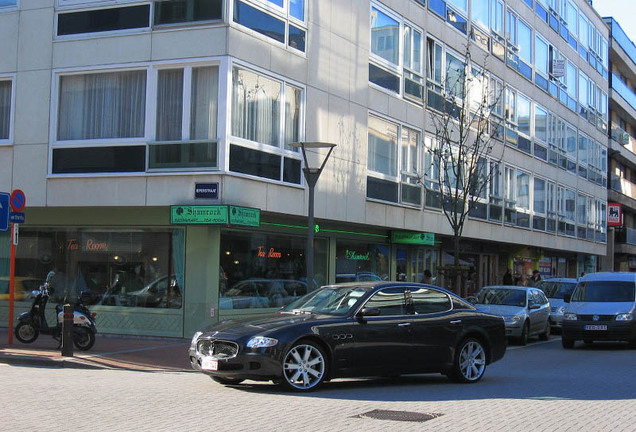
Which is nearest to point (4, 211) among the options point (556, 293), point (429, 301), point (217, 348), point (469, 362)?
point (217, 348)

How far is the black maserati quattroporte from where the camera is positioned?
1048 cm

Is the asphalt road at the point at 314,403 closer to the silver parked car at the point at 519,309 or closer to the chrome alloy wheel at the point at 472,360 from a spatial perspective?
the chrome alloy wheel at the point at 472,360

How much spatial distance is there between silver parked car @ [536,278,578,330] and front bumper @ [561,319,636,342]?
6.02 m

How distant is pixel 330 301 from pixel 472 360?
2455 millimetres

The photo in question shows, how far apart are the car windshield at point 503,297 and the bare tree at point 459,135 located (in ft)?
6.57

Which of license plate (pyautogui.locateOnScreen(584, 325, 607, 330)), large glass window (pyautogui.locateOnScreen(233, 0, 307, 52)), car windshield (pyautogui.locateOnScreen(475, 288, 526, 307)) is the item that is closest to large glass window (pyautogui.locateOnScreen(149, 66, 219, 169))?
large glass window (pyautogui.locateOnScreen(233, 0, 307, 52))

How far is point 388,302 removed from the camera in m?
11.8

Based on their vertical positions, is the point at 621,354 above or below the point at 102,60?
below

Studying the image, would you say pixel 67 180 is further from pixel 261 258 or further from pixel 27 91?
pixel 261 258

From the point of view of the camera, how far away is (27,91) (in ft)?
64.1

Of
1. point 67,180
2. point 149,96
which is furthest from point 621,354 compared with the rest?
point 67,180

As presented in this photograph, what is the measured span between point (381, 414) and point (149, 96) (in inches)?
454

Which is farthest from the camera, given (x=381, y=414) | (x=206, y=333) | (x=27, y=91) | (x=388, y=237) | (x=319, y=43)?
(x=388, y=237)

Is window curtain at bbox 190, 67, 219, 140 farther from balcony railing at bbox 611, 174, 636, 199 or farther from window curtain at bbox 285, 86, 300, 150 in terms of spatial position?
balcony railing at bbox 611, 174, 636, 199
